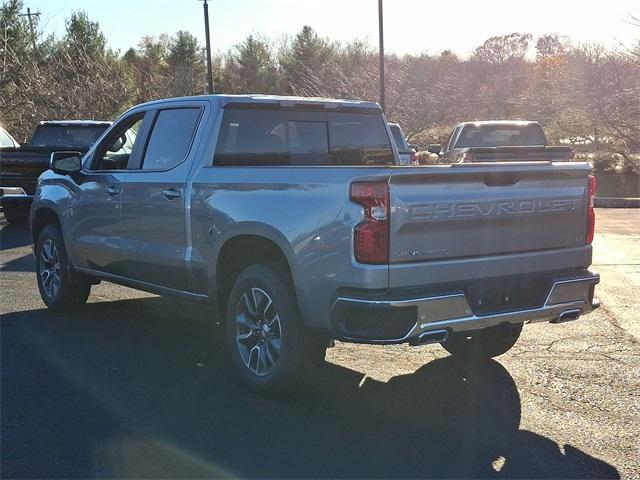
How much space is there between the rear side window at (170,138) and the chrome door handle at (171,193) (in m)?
0.25

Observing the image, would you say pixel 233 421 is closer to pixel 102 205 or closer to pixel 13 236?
pixel 102 205

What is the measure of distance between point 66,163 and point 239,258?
2.54 m

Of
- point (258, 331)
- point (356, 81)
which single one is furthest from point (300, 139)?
point (356, 81)

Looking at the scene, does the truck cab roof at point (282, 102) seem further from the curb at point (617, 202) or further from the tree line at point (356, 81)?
the tree line at point (356, 81)

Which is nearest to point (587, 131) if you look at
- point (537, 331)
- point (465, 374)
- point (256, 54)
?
point (537, 331)

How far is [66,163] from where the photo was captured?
683 centimetres

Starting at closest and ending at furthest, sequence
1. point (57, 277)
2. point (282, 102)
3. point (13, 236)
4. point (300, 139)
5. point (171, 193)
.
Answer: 1. point (171, 193)
2. point (282, 102)
3. point (300, 139)
4. point (57, 277)
5. point (13, 236)

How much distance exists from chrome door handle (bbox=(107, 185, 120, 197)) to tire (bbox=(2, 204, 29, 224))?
7645mm

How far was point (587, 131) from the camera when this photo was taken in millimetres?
23562

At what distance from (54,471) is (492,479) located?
223cm

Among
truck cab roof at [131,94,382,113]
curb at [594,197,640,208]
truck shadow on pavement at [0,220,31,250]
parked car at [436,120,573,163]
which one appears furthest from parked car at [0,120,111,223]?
curb at [594,197,640,208]

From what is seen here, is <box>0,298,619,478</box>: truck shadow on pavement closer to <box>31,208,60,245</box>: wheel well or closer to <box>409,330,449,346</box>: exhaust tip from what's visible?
<box>409,330,449,346</box>: exhaust tip

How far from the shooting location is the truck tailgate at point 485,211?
13.7 ft

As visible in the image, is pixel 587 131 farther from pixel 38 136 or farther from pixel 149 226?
pixel 149 226
